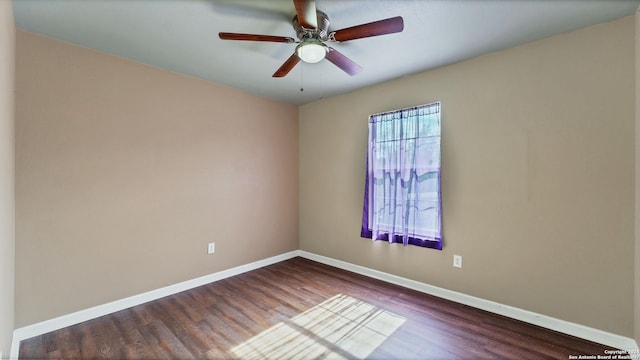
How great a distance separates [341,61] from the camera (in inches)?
85.8

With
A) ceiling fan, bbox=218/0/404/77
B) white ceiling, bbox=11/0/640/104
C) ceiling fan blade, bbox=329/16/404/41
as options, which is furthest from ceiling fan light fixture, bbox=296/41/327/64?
white ceiling, bbox=11/0/640/104

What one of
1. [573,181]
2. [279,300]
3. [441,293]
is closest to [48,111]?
[279,300]

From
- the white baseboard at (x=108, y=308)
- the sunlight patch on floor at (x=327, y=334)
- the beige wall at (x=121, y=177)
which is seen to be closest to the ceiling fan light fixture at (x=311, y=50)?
the beige wall at (x=121, y=177)

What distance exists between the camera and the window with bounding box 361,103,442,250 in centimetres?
287

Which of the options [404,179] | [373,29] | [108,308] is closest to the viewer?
[373,29]

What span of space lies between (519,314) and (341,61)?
2657mm

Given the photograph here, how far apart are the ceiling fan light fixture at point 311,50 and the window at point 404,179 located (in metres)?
1.43

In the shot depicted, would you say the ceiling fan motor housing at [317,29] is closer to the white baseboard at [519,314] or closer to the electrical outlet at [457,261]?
the electrical outlet at [457,261]

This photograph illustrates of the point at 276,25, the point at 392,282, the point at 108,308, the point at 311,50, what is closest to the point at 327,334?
the point at 392,282

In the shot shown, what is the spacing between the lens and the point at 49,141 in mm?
2225

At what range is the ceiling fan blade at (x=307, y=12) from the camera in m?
1.52

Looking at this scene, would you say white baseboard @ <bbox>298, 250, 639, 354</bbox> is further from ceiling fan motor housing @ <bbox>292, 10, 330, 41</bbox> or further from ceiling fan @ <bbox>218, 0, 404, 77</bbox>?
ceiling fan motor housing @ <bbox>292, 10, 330, 41</bbox>

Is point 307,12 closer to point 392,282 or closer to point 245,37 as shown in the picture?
point 245,37

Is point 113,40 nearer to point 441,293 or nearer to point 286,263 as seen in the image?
point 286,263
